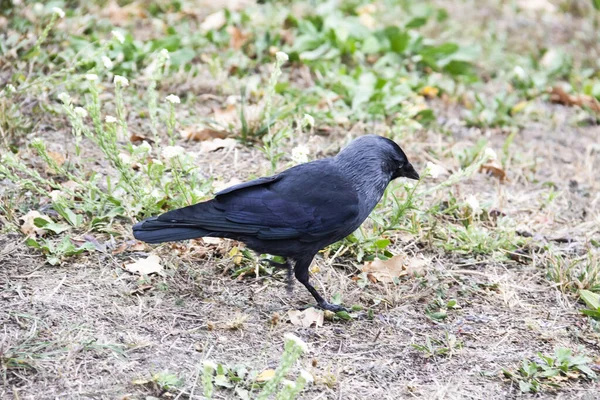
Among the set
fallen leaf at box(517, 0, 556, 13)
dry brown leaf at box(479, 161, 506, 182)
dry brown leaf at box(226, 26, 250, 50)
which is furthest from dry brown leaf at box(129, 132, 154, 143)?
fallen leaf at box(517, 0, 556, 13)

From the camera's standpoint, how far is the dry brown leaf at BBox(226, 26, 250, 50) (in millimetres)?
6598

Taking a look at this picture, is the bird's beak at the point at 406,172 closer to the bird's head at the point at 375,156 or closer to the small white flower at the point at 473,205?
the bird's head at the point at 375,156

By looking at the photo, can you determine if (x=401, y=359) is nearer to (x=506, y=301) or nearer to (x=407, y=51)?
(x=506, y=301)

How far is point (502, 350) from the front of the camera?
3.68 meters

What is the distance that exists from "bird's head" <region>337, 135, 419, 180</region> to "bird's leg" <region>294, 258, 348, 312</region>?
0.60m

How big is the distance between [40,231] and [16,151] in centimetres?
87

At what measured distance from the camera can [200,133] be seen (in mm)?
5238

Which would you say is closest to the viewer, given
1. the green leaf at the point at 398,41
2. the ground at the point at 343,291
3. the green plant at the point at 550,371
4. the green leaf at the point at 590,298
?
the ground at the point at 343,291

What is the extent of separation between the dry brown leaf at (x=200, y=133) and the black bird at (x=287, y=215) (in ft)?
4.67

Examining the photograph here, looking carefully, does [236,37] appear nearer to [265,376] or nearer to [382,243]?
[382,243]

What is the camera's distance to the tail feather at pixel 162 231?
3590 mm

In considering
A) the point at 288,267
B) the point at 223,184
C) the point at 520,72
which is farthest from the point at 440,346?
the point at 520,72

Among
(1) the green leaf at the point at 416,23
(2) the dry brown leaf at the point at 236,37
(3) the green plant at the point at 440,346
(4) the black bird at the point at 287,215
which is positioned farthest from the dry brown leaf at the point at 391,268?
(1) the green leaf at the point at 416,23

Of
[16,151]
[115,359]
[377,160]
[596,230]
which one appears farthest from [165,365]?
[596,230]
